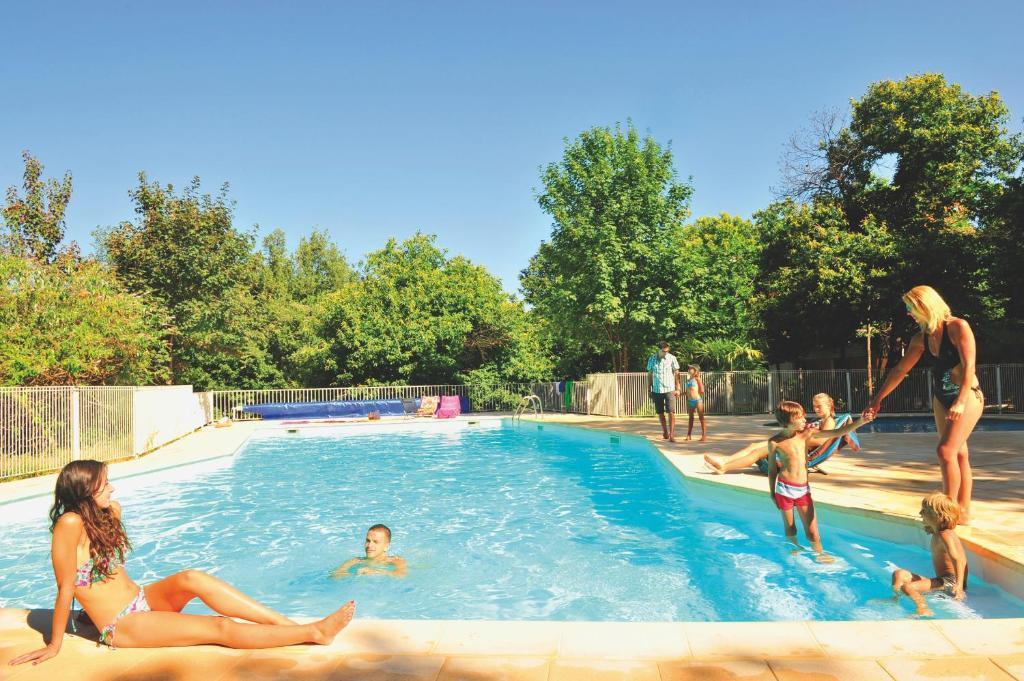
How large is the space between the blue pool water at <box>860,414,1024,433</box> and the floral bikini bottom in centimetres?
1493

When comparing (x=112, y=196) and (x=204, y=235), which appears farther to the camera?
(x=112, y=196)

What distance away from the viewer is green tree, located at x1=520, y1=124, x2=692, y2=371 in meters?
23.2

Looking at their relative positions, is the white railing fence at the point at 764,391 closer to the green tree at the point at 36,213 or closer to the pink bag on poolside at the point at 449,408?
the pink bag on poolside at the point at 449,408

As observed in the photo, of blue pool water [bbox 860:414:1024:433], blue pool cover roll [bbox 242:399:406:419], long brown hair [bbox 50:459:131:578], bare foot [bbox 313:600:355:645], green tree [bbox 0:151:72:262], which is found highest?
green tree [bbox 0:151:72:262]

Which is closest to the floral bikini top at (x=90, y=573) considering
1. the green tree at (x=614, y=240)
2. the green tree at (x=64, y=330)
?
the green tree at (x=64, y=330)

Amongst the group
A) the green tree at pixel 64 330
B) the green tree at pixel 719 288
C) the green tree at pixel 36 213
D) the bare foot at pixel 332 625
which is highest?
the green tree at pixel 36 213

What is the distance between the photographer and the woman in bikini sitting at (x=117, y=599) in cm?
289

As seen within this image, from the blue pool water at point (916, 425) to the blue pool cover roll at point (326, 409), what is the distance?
54.8 ft

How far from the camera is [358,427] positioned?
69.2 feet

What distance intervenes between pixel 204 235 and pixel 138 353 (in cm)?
884

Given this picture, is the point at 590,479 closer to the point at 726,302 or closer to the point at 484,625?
the point at 484,625

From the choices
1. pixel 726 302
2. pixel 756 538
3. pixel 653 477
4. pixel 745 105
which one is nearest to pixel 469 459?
pixel 653 477

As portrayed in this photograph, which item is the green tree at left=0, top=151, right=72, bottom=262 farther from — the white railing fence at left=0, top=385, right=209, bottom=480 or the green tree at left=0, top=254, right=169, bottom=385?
the white railing fence at left=0, top=385, right=209, bottom=480

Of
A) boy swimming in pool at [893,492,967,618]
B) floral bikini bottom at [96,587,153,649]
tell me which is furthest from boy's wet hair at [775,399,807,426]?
floral bikini bottom at [96,587,153,649]
